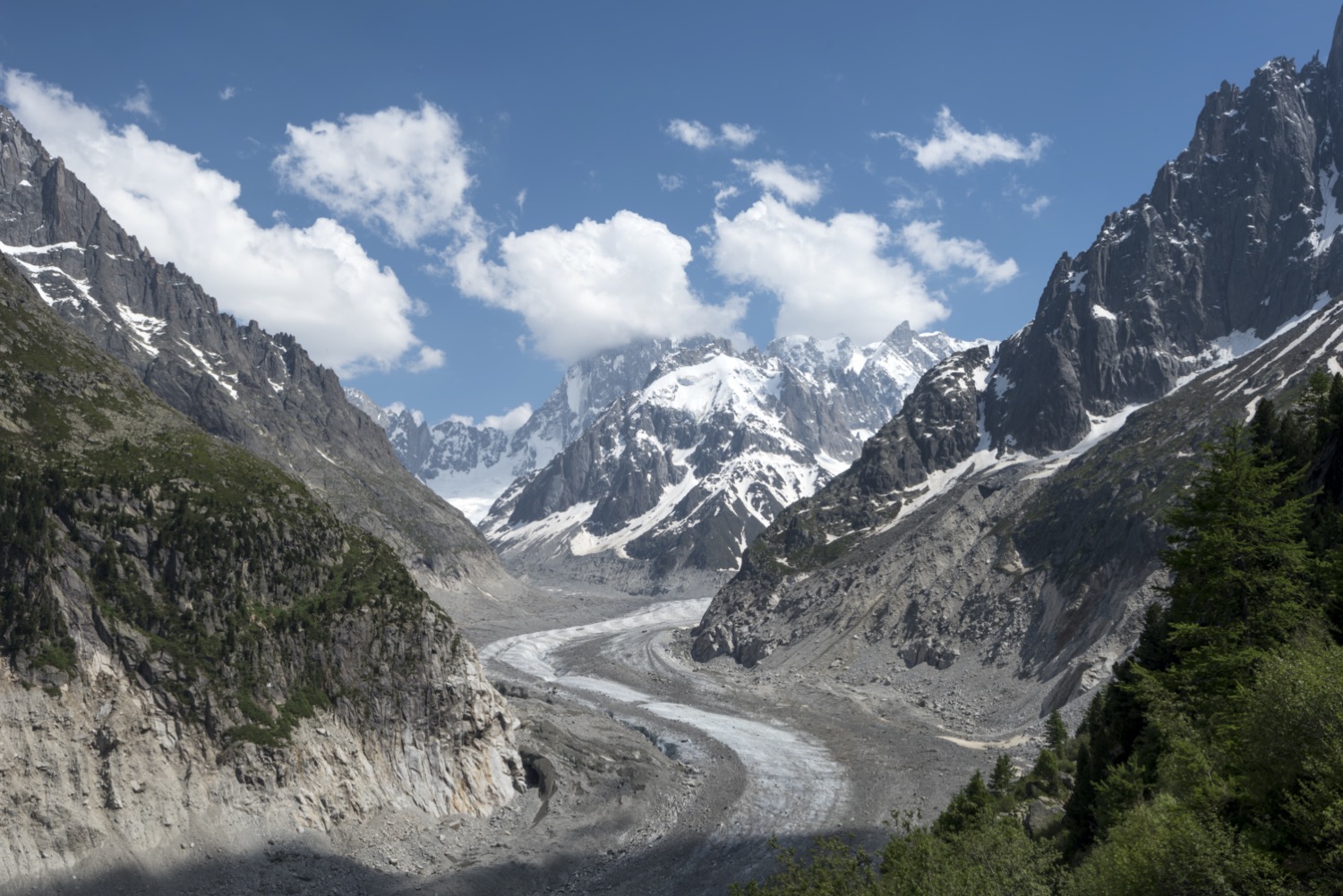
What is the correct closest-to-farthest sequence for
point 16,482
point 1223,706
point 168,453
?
point 1223,706 < point 16,482 < point 168,453

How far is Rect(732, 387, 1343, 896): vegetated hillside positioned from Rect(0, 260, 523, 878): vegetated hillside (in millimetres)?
46722

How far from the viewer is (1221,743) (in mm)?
34625

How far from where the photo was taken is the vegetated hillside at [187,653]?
66688 mm

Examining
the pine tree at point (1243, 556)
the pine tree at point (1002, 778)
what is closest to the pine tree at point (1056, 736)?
the pine tree at point (1002, 778)

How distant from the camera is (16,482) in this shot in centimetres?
7656

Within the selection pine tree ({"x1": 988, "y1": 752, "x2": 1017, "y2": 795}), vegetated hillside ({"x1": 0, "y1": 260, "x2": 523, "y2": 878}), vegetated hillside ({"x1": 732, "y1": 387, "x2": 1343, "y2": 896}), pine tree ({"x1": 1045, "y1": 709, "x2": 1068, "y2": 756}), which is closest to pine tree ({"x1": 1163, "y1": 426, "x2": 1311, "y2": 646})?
vegetated hillside ({"x1": 732, "y1": 387, "x2": 1343, "y2": 896})

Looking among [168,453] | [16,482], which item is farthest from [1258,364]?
[16,482]

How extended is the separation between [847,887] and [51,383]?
9256cm

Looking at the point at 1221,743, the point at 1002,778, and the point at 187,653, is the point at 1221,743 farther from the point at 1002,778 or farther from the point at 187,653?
the point at 187,653

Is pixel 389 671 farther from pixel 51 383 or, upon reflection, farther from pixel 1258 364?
pixel 1258 364

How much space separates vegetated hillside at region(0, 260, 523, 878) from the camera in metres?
66.7

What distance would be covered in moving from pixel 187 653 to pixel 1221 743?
71.0 metres

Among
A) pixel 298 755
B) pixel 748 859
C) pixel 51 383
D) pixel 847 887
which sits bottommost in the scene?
pixel 748 859

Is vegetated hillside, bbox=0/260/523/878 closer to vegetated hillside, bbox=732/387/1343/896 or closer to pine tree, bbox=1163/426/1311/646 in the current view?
vegetated hillside, bbox=732/387/1343/896
